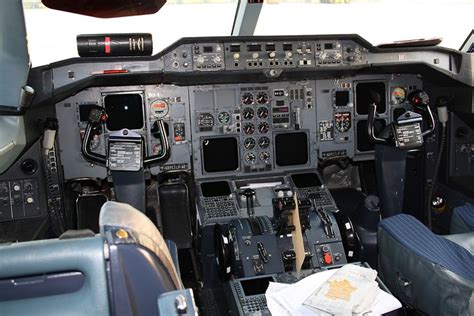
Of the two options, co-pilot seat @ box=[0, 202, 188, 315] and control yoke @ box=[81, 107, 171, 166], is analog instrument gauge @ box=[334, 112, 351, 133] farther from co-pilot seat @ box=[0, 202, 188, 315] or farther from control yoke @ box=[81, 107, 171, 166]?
co-pilot seat @ box=[0, 202, 188, 315]

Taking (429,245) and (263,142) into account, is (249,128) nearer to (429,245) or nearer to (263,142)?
(263,142)

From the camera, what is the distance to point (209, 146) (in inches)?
160

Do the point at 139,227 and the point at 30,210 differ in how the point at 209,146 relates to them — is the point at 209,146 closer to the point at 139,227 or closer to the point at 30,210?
the point at 30,210

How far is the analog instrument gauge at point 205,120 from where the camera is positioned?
4.02 metres

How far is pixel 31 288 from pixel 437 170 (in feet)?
12.1

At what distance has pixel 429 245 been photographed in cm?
208

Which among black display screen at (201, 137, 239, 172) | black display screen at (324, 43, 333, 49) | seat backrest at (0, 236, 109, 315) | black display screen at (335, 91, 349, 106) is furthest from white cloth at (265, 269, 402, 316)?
black display screen at (335, 91, 349, 106)

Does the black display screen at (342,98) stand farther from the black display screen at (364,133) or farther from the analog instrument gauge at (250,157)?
the analog instrument gauge at (250,157)

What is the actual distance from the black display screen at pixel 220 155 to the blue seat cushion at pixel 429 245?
1971 millimetres

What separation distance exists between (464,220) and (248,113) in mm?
2025

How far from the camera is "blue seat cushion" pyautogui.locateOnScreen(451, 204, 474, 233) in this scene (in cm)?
251

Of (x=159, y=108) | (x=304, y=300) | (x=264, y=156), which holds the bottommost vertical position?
(x=304, y=300)

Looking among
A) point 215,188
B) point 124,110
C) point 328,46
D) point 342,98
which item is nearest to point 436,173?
point 342,98

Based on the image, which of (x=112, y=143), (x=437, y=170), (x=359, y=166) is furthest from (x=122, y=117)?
(x=437, y=170)
